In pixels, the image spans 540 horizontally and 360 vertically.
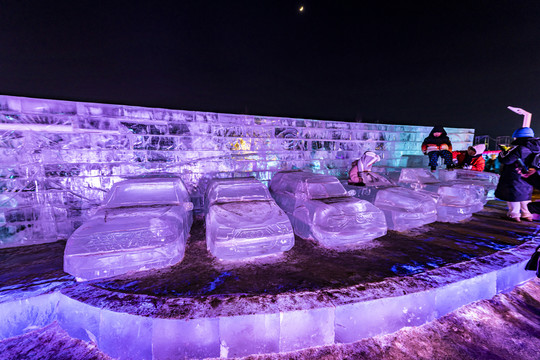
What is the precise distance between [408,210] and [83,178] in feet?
23.8

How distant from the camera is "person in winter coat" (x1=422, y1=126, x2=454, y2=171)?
25.7 feet

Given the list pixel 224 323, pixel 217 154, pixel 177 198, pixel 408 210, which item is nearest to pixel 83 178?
pixel 177 198

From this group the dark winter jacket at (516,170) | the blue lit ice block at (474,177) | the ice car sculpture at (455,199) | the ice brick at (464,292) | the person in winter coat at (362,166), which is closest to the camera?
the ice brick at (464,292)

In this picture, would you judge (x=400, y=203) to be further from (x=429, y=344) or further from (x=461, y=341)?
(x=429, y=344)

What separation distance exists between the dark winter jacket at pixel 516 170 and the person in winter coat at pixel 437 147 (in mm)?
2577

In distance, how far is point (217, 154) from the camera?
18.9 feet

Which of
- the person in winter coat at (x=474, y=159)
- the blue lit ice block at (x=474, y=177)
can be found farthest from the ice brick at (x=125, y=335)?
the person in winter coat at (x=474, y=159)

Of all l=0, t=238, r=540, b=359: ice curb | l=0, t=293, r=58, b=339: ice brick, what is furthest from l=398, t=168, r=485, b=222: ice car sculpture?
l=0, t=293, r=58, b=339: ice brick

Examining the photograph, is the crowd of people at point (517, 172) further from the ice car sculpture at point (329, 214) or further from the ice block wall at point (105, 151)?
the ice car sculpture at point (329, 214)

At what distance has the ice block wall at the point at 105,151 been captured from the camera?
14.0ft

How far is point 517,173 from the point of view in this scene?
5.05m

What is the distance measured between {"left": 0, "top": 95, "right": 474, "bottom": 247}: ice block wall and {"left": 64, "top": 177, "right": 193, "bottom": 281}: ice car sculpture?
1680mm

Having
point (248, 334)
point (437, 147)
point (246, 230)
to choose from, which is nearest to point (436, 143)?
point (437, 147)

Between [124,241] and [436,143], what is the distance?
9.76 m
